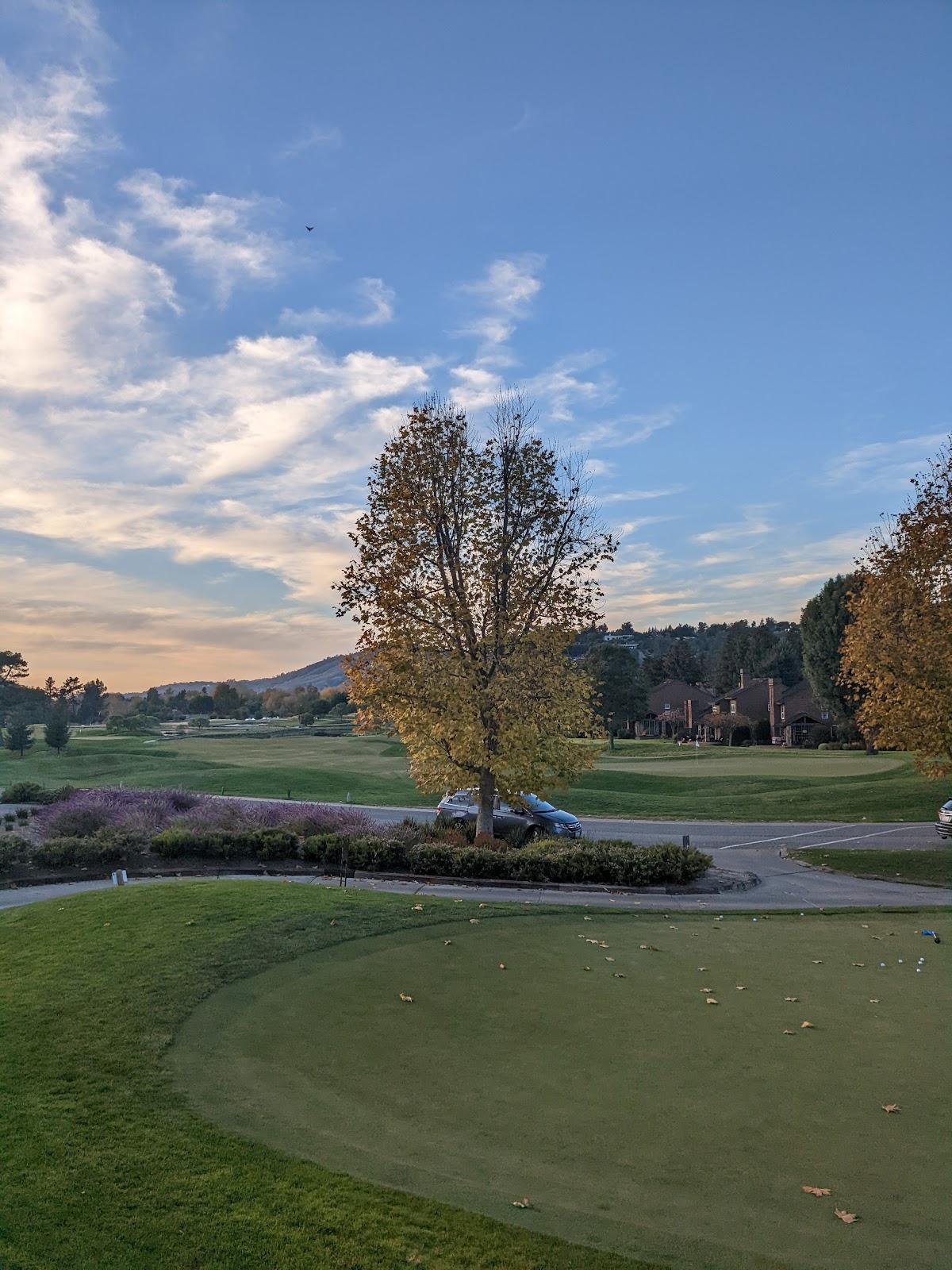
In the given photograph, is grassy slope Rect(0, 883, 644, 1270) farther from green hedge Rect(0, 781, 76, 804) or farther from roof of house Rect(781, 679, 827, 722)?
roof of house Rect(781, 679, 827, 722)

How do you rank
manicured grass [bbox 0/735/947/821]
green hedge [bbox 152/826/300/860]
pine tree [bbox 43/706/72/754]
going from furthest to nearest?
pine tree [bbox 43/706/72/754], manicured grass [bbox 0/735/947/821], green hedge [bbox 152/826/300/860]

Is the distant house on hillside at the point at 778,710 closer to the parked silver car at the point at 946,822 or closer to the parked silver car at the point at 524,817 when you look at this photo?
the parked silver car at the point at 946,822

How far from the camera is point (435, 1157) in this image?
6262 millimetres

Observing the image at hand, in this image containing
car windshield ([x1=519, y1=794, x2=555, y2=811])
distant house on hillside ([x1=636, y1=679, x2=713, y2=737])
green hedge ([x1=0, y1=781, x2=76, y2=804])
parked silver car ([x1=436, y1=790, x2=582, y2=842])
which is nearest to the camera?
parked silver car ([x1=436, y1=790, x2=582, y2=842])

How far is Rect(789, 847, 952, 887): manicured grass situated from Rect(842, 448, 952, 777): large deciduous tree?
2760 mm

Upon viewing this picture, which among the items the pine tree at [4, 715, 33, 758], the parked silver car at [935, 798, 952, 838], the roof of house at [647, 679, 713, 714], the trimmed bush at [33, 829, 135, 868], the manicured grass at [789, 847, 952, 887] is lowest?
the manicured grass at [789, 847, 952, 887]

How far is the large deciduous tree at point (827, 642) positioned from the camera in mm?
64938

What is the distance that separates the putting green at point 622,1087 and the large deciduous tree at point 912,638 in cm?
1318

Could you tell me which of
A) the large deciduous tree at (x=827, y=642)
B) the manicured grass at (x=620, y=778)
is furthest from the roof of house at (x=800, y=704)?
the manicured grass at (x=620, y=778)

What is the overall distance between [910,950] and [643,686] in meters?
72.8

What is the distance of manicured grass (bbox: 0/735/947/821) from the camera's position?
117 ft

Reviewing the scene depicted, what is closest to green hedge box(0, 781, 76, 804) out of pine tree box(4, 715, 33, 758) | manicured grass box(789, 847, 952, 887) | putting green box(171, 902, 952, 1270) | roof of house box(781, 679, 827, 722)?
manicured grass box(789, 847, 952, 887)

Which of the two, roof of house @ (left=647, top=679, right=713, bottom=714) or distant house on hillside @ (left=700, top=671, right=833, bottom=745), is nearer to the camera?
distant house on hillside @ (left=700, top=671, right=833, bottom=745)

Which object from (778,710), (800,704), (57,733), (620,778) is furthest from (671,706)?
(57,733)
